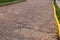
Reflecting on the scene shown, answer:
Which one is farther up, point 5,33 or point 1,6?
point 5,33

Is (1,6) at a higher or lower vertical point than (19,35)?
lower

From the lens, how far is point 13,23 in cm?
1095

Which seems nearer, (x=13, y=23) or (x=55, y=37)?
(x=55, y=37)

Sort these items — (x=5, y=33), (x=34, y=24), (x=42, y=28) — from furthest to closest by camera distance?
(x=34, y=24) < (x=42, y=28) < (x=5, y=33)

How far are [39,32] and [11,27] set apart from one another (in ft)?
4.90

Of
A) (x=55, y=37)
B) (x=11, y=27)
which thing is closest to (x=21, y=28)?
(x=11, y=27)

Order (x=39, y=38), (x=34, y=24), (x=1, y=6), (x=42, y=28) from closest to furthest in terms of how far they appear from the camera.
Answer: (x=39, y=38)
(x=42, y=28)
(x=34, y=24)
(x=1, y=6)

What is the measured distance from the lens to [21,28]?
387 inches

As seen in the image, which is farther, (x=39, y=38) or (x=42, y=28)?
(x=42, y=28)

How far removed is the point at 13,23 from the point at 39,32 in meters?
2.16

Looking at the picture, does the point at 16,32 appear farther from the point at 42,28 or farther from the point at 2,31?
the point at 42,28

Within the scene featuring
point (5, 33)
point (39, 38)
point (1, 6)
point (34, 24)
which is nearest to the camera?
point (39, 38)

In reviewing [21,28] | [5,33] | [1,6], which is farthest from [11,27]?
[1,6]

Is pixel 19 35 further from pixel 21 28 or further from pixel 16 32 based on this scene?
pixel 21 28
